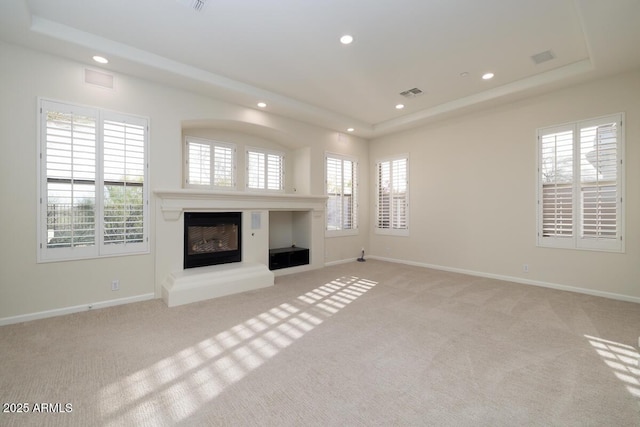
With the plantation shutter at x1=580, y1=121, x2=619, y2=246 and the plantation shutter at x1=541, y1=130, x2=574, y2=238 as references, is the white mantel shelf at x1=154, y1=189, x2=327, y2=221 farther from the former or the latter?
the plantation shutter at x1=580, y1=121, x2=619, y2=246

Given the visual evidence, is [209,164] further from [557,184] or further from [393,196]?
[557,184]

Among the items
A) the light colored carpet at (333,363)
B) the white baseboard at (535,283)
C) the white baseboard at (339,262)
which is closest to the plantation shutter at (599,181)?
the white baseboard at (535,283)

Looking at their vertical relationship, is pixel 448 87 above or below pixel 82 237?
above

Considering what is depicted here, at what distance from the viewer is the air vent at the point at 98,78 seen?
11.8 feet

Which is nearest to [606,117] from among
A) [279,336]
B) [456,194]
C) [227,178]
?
[456,194]

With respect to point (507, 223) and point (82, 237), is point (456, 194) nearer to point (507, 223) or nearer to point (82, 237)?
point (507, 223)

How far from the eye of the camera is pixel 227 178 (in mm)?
5387

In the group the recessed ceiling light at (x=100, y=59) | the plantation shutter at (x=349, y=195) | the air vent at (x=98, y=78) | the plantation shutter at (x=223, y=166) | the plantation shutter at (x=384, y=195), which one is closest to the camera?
the recessed ceiling light at (x=100, y=59)

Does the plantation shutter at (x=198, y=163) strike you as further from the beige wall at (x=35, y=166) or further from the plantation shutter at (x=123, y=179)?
the plantation shutter at (x=123, y=179)

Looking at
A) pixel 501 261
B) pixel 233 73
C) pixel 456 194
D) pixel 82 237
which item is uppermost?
pixel 233 73

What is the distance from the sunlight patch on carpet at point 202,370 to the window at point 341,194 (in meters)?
3.17

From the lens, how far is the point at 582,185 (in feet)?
13.9

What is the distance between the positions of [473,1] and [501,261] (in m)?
4.14

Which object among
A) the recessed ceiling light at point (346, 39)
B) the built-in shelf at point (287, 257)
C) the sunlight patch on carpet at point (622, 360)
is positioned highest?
the recessed ceiling light at point (346, 39)
